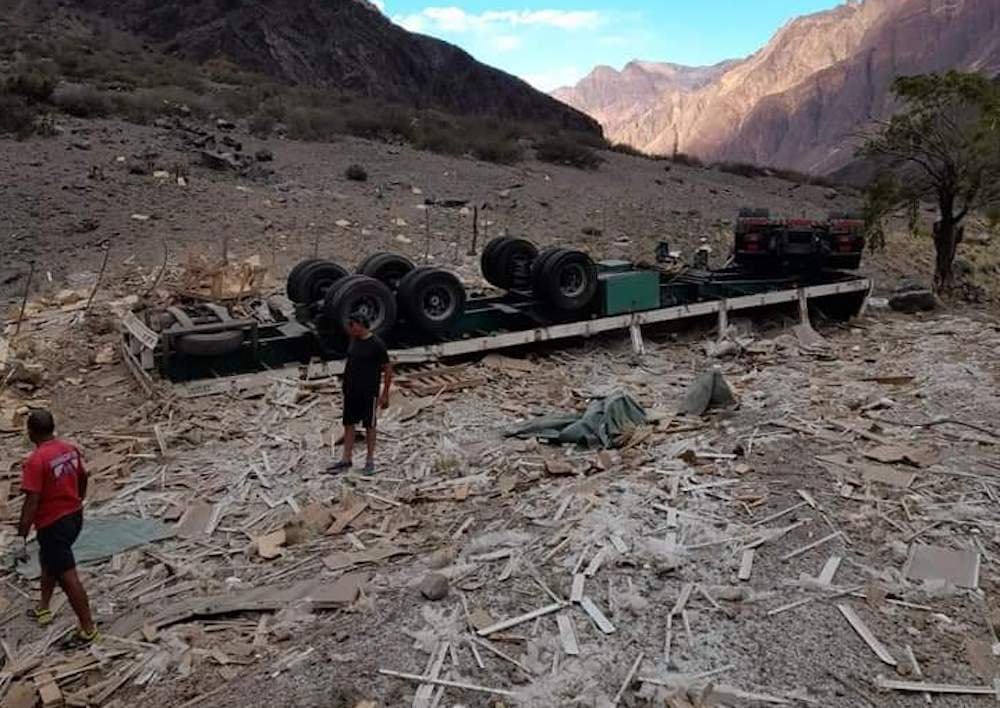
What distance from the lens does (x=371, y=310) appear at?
9.49 meters

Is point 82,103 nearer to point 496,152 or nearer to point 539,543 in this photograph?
point 496,152

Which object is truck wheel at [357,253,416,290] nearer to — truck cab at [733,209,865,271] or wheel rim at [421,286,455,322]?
wheel rim at [421,286,455,322]

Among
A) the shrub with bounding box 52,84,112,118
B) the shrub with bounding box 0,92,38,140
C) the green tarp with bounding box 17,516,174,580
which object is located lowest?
the green tarp with bounding box 17,516,174,580

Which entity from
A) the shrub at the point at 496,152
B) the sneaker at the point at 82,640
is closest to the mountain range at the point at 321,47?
the shrub at the point at 496,152

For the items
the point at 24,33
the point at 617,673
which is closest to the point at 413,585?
the point at 617,673

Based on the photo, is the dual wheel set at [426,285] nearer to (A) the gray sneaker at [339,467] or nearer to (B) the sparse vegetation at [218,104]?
(A) the gray sneaker at [339,467]

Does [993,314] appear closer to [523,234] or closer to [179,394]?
[523,234]

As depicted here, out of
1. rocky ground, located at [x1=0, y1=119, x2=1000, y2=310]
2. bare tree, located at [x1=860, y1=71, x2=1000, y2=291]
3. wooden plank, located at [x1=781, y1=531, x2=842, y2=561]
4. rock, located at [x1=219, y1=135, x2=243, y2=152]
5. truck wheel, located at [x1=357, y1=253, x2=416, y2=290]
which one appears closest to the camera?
wooden plank, located at [x1=781, y1=531, x2=842, y2=561]

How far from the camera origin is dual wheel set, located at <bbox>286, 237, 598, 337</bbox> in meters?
9.41

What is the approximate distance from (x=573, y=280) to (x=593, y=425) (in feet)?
11.5

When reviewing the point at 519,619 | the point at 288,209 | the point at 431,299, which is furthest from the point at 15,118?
the point at 519,619

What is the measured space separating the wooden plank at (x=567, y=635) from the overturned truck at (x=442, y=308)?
5.00 m

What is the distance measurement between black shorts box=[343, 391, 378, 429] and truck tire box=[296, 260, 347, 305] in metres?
3.61

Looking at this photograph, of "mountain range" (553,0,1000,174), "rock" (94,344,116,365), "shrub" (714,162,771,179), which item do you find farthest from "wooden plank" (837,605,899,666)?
"mountain range" (553,0,1000,174)
